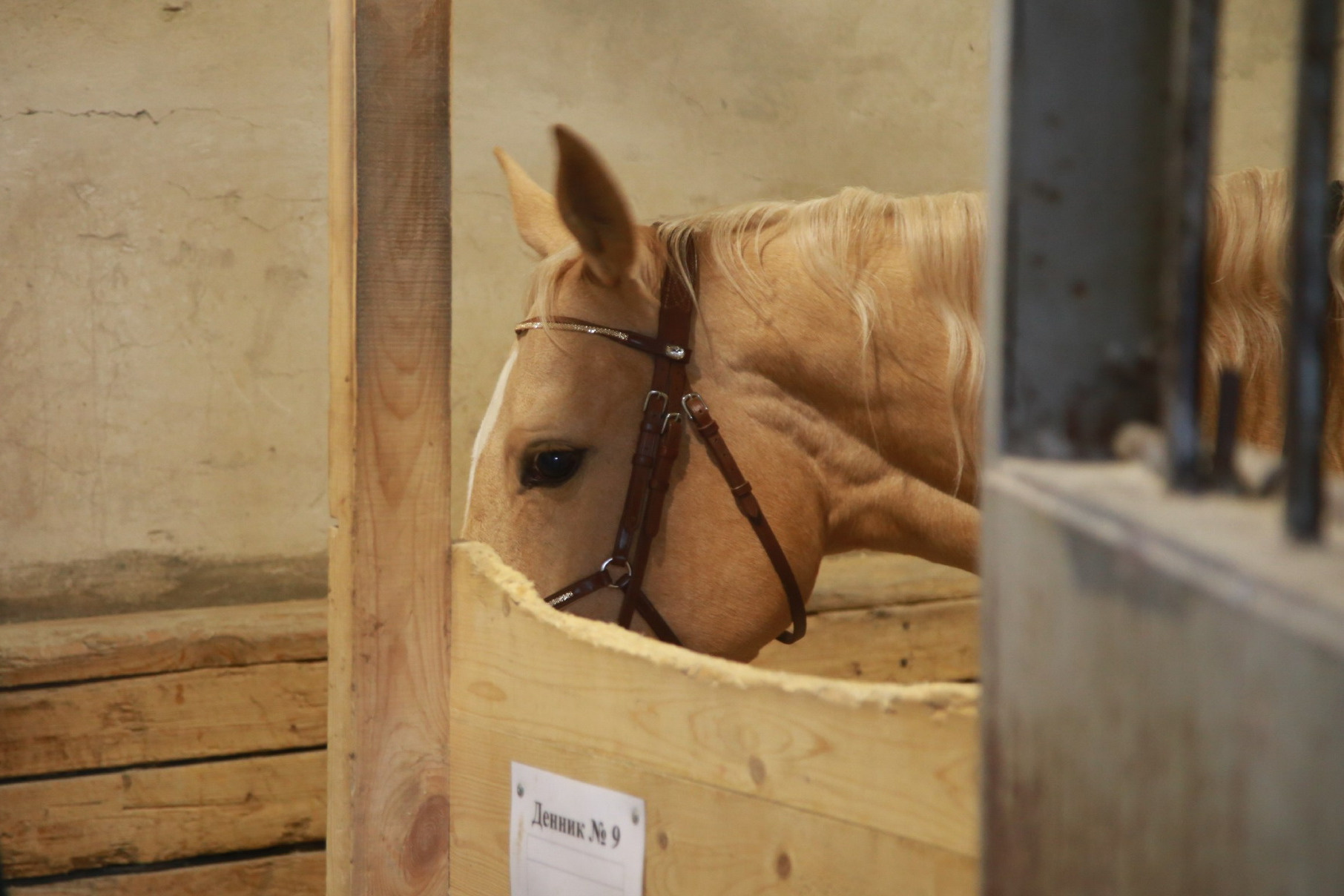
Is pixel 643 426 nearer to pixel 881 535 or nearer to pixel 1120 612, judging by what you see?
pixel 881 535

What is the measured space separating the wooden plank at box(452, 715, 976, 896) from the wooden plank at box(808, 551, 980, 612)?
1.34 meters

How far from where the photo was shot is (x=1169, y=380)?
0.87ft

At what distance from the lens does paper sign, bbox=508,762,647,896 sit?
2.17ft

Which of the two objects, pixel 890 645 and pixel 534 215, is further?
pixel 890 645

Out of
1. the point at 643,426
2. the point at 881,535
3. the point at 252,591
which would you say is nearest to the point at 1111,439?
the point at 643,426

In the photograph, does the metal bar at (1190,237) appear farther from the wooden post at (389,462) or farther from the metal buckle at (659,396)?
the metal buckle at (659,396)

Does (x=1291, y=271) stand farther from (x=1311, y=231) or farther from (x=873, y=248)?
(x=873, y=248)

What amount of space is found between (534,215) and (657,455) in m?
0.44

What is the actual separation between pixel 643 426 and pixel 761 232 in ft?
0.86

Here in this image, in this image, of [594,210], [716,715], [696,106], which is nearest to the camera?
[716,715]

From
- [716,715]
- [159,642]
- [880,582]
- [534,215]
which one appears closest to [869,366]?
[534,215]

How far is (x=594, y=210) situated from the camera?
1102 millimetres

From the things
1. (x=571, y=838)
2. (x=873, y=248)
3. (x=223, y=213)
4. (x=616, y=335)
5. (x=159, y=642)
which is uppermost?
(x=223, y=213)

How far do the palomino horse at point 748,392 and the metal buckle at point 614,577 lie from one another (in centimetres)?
1
